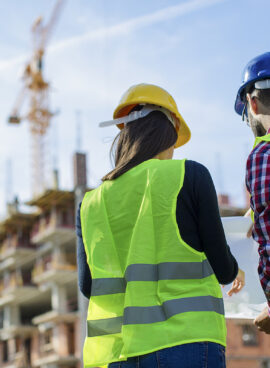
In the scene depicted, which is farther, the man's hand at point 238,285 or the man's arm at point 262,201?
the man's hand at point 238,285

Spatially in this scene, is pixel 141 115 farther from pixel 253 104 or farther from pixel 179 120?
pixel 253 104

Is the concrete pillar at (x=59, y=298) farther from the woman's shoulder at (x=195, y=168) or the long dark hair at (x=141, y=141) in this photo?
the woman's shoulder at (x=195, y=168)

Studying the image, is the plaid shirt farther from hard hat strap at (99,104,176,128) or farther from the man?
hard hat strap at (99,104,176,128)

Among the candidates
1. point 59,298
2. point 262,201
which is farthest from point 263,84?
point 59,298

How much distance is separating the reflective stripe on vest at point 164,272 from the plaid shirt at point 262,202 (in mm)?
194

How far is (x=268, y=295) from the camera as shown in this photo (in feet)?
6.88

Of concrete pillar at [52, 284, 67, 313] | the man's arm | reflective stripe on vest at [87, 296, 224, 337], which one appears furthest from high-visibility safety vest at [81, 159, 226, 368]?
concrete pillar at [52, 284, 67, 313]

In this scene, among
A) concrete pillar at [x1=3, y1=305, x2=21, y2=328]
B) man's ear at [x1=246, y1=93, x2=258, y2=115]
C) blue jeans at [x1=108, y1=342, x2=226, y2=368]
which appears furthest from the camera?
concrete pillar at [x1=3, y1=305, x2=21, y2=328]

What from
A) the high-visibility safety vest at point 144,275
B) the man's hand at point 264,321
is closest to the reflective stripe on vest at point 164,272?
the high-visibility safety vest at point 144,275

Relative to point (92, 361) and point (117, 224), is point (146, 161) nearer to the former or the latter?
point (117, 224)

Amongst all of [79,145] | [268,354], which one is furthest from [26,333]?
[268,354]

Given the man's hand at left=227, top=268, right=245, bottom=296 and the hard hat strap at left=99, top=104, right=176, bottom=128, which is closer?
the hard hat strap at left=99, top=104, right=176, bottom=128

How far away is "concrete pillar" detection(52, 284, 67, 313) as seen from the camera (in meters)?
42.4

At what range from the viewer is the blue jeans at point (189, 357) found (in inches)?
79.3
